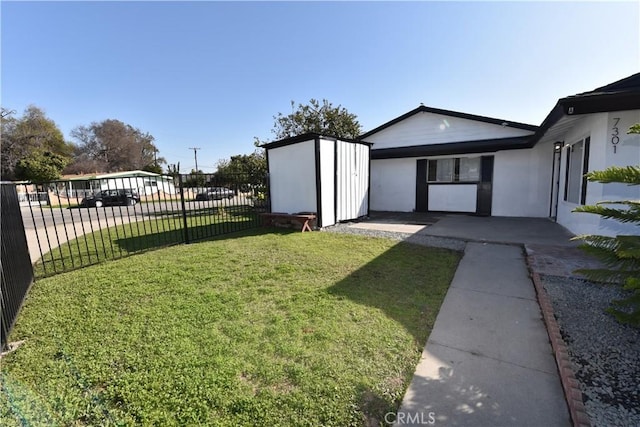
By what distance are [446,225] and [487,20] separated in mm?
5527

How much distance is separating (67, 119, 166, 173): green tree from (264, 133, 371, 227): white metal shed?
51722 mm

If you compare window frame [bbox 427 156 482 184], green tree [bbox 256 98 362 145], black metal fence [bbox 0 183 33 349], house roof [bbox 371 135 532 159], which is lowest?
black metal fence [bbox 0 183 33 349]

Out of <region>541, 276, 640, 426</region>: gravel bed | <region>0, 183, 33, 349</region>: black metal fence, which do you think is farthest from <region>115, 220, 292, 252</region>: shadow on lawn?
<region>541, 276, 640, 426</region>: gravel bed

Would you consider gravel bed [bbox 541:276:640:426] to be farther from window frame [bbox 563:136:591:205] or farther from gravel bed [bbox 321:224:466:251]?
window frame [bbox 563:136:591:205]

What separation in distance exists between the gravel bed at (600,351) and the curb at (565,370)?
0.07 m

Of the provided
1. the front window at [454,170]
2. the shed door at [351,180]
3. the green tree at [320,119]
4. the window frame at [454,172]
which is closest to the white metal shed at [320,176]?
the shed door at [351,180]

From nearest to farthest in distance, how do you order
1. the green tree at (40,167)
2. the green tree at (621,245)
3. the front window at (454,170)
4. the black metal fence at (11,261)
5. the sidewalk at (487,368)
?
the sidewalk at (487,368) < the green tree at (621,245) < the black metal fence at (11,261) < the front window at (454,170) < the green tree at (40,167)

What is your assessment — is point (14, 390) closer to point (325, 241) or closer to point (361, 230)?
point (325, 241)

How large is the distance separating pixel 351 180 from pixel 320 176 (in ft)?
4.99

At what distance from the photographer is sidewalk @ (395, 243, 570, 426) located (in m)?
1.66

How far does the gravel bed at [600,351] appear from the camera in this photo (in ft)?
5.46

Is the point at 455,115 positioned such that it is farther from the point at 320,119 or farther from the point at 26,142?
the point at 26,142

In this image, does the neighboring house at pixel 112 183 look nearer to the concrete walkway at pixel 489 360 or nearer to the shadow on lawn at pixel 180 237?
the shadow on lawn at pixel 180 237

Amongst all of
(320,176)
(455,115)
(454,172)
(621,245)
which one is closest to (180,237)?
(320,176)
